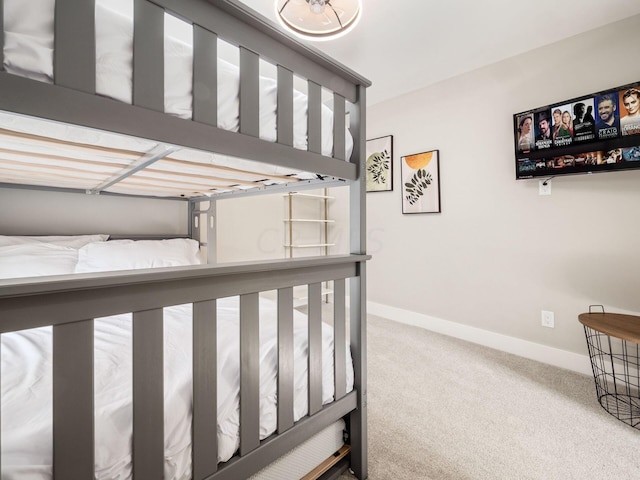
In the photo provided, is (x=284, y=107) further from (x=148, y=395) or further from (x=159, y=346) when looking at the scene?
(x=148, y=395)

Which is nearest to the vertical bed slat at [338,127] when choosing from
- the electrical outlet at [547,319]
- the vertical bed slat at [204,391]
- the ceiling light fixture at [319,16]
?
the vertical bed slat at [204,391]

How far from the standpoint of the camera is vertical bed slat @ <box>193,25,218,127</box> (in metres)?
0.75

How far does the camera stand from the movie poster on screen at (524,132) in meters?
2.19

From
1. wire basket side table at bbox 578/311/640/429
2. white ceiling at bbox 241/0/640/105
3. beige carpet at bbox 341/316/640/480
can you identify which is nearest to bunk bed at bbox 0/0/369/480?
beige carpet at bbox 341/316/640/480

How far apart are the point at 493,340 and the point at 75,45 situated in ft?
9.91

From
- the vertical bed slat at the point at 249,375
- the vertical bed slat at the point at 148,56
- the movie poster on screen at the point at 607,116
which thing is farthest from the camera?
the movie poster on screen at the point at 607,116

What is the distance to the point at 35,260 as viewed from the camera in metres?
1.62

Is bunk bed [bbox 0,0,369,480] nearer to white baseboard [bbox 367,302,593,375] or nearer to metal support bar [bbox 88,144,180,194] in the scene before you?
metal support bar [bbox 88,144,180,194]

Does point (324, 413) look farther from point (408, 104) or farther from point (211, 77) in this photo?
point (408, 104)

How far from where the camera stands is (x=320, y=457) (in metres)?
1.13

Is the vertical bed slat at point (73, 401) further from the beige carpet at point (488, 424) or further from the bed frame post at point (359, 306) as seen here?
the beige carpet at point (488, 424)

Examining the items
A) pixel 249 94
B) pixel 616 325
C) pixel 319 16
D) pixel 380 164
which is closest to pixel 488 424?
pixel 616 325

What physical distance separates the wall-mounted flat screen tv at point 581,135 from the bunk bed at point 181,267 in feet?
5.60

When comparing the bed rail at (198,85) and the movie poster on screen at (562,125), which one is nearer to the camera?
the bed rail at (198,85)
